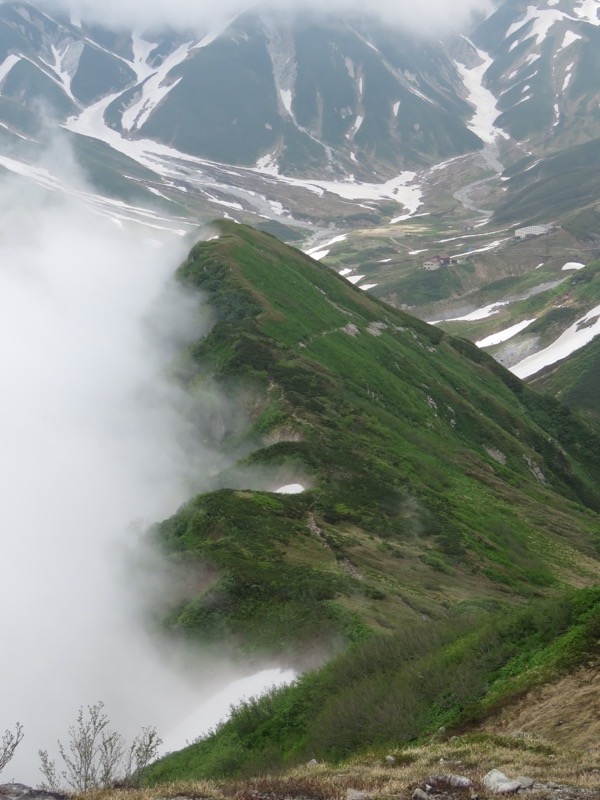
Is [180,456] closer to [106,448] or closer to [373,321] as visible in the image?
[106,448]

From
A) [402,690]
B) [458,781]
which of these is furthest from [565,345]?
[458,781]

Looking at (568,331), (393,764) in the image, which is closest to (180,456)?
(393,764)

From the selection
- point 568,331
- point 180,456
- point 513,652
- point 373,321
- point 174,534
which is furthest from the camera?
point 568,331

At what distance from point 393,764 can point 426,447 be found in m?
57.4

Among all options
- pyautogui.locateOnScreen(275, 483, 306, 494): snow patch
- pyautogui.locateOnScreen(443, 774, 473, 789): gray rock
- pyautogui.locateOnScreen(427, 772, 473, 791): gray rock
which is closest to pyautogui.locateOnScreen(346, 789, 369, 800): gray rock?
pyautogui.locateOnScreen(427, 772, 473, 791): gray rock

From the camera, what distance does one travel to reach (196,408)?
75750 mm

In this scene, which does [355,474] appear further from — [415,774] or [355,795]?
[355,795]

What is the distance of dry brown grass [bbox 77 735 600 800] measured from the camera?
14883 mm

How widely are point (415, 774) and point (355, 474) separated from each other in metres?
43.1

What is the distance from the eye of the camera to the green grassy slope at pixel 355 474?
41.3 m

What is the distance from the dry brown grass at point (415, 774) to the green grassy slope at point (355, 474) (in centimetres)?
1847

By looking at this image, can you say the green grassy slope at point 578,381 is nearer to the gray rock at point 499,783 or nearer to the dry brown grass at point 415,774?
the dry brown grass at point 415,774

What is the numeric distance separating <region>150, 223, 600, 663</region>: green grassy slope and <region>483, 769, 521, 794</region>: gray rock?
71.0ft

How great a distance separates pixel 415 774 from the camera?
16.3 meters
